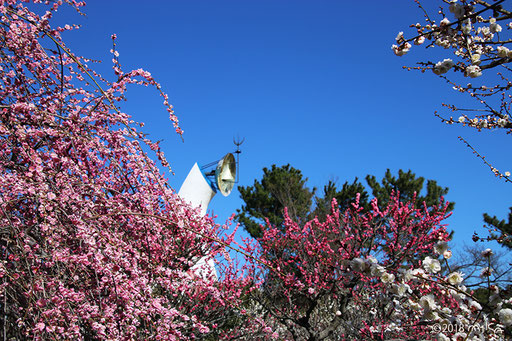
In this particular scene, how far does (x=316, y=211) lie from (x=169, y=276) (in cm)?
1407

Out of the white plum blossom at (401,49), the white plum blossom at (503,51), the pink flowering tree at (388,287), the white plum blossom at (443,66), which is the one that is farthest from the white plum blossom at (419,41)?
the pink flowering tree at (388,287)

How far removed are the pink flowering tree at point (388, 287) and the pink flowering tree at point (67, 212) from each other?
1.22m

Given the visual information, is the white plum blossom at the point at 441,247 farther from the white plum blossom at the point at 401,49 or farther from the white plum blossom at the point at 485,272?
the white plum blossom at the point at 401,49

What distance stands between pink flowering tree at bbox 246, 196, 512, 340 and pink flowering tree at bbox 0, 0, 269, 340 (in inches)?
48.2

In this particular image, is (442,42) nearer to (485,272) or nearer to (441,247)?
(441,247)

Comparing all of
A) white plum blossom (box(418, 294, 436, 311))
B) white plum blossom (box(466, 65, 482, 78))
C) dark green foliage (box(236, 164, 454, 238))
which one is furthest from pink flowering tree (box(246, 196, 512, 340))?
dark green foliage (box(236, 164, 454, 238))

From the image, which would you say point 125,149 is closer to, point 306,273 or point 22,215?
point 22,215

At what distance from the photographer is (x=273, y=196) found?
21156mm

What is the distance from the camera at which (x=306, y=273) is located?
25.6 ft

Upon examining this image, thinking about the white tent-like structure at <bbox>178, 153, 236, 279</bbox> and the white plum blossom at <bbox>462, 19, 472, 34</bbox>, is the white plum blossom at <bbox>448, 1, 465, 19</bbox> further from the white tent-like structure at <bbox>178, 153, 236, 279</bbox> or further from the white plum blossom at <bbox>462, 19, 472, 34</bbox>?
the white tent-like structure at <bbox>178, 153, 236, 279</bbox>

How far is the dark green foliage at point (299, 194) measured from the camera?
19422mm

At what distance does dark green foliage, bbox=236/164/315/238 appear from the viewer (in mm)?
19938

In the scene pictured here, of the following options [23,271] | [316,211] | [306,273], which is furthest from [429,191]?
[23,271]

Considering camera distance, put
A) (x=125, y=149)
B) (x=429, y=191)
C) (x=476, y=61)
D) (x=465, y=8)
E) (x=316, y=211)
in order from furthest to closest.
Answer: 1. (x=429, y=191)
2. (x=316, y=211)
3. (x=125, y=149)
4. (x=476, y=61)
5. (x=465, y=8)
